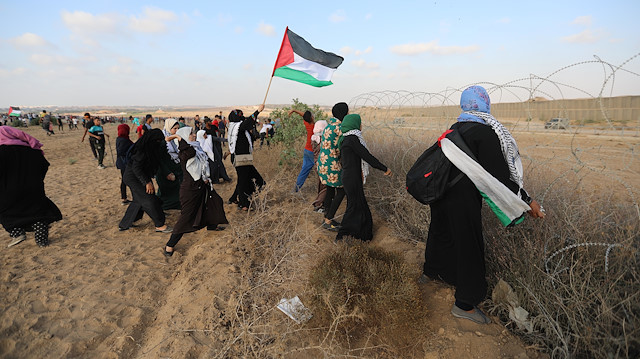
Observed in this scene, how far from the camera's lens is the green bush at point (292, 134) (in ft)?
24.7

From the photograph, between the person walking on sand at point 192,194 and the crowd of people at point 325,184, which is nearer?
the crowd of people at point 325,184

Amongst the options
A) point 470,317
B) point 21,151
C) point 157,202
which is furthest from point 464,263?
Result: point 21,151

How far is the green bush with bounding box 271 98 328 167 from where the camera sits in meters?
7.54

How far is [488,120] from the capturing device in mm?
2260

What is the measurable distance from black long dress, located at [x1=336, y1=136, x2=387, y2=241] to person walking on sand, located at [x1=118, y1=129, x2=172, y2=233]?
2733 millimetres

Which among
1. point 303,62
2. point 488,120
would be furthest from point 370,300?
point 303,62

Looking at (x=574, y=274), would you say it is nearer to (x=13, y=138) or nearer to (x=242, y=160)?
(x=242, y=160)

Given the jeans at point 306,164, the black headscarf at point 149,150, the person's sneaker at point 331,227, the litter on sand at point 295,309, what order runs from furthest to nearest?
the jeans at point 306,164
the black headscarf at point 149,150
the person's sneaker at point 331,227
the litter on sand at point 295,309

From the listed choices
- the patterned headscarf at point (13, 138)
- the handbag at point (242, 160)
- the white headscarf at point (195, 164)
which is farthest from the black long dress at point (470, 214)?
the patterned headscarf at point (13, 138)

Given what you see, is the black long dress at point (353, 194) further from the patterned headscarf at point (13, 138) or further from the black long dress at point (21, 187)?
the black long dress at point (21, 187)

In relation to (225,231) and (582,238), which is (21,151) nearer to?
(225,231)

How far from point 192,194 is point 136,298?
128cm

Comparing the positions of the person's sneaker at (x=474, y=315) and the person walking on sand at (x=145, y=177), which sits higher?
the person walking on sand at (x=145, y=177)

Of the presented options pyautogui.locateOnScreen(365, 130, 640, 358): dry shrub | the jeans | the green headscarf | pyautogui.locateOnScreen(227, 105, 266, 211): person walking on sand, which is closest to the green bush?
the jeans
